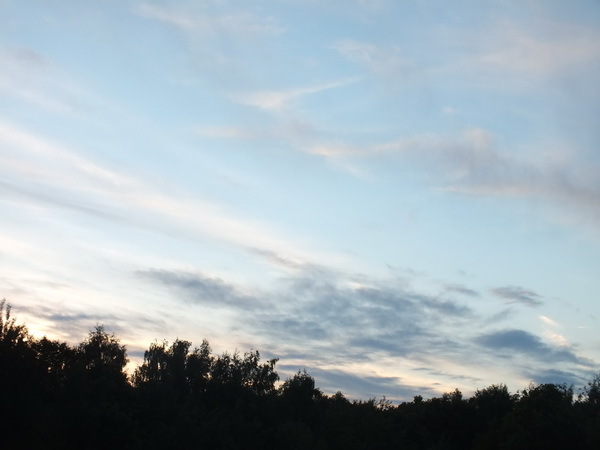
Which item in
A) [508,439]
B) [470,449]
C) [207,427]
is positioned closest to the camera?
[207,427]

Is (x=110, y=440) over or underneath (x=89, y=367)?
underneath

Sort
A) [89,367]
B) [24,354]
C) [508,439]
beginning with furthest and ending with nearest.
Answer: [89,367], [508,439], [24,354]

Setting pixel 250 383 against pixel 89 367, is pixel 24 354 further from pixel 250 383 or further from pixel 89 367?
pixel 250 383

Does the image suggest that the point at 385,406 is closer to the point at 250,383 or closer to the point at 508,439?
the point at 250,383

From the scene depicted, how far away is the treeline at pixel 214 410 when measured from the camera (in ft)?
186

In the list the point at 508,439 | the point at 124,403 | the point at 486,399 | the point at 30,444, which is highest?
the point at 486,399

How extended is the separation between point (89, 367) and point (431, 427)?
4973cm

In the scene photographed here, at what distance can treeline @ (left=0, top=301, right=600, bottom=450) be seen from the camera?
56.8 metres

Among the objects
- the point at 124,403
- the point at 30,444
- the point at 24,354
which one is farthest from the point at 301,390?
the point at 30,444

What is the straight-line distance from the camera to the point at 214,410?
80312mm

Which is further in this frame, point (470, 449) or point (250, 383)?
point (250, 383)

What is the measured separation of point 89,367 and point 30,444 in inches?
1416

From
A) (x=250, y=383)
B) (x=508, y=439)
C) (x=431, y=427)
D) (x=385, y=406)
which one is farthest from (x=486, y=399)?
(x=250, y=383)

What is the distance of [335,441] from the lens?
86.5 metres
